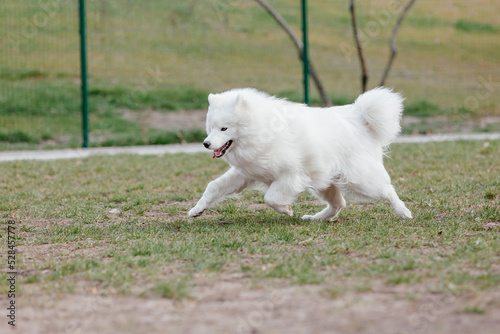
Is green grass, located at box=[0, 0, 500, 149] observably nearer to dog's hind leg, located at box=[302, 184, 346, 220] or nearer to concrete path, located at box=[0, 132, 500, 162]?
concrete path, located at box=[0, 132, 500, 162]

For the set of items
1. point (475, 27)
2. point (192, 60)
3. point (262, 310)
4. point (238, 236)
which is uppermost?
point (475, 27)

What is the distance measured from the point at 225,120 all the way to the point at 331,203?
132 centimetres

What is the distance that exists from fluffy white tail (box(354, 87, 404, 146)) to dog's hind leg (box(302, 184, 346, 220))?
587 mm

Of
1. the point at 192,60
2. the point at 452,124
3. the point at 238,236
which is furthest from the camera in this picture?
the point at 192,60

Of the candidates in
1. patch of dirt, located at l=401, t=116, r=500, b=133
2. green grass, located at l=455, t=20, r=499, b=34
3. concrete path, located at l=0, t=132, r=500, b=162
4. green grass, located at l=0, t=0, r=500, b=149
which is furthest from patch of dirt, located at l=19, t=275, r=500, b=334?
green grass, located at l=455, t=20, r=499, b=34

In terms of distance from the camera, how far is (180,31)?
14391 millimetres

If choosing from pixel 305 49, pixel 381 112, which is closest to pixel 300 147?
pixel 381 112

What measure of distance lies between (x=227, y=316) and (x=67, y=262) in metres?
1.57

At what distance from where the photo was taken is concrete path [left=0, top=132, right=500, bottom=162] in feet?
33.2

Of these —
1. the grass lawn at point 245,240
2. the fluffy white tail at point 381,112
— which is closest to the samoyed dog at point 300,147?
the fluffy white tail at point 381,112

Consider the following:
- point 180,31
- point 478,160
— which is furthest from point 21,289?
point 180,31

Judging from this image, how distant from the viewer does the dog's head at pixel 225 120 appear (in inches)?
197

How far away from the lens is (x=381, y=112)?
553 cm

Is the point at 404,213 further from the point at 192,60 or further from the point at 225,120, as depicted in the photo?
the point at 192,60
